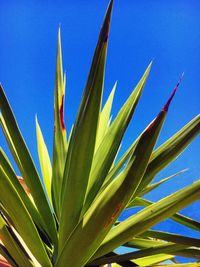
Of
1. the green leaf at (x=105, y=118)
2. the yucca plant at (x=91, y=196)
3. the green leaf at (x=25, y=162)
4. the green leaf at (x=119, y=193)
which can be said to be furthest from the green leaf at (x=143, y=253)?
the green leaf at (x=105, y=118)

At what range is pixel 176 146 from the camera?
36.8 inches

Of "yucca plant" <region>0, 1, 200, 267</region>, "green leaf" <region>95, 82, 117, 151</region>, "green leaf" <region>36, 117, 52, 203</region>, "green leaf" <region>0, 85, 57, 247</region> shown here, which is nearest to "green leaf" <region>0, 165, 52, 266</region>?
"yucca plant" <region>0, 1, 200, 267</region>

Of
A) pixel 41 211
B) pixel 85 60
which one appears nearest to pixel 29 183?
pixel 41 211

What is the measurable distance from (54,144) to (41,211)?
0.32 m

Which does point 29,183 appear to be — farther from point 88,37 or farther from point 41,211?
point 88,37

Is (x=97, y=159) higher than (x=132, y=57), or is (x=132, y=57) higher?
(x=132, y=57)

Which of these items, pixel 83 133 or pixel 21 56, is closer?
pixel 83 133

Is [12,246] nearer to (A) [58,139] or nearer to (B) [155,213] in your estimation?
(B) [155,213]

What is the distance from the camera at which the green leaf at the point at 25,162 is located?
1.00m

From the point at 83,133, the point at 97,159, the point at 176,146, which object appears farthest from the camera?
the point at 97,159

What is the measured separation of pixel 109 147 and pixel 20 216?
37 centimetres

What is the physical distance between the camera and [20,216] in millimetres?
824

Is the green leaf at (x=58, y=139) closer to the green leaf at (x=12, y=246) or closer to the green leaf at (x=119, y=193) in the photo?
the green leaf at (x=12, y=246)

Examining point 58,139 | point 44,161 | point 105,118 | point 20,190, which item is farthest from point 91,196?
point 105,118
